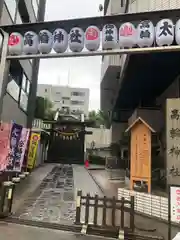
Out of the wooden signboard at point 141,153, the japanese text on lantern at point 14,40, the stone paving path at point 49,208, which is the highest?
the japanese text on lantern at point 14,40

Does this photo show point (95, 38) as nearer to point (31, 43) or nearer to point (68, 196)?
point (31, 43)

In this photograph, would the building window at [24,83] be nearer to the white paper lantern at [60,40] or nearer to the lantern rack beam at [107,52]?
the lantern rack beam at [107,52]

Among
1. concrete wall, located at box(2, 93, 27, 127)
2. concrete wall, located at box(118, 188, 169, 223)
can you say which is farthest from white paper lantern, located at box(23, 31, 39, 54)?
concrete wall, located at box(118, 188, 169, 223)

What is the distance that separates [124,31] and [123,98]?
34.0 feet

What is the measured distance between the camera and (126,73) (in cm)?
1205

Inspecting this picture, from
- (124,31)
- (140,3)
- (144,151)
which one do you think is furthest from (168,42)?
(140,3)

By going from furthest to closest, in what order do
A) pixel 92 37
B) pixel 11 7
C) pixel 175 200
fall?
pixel 11 7, pixel 92 37, pixel 175 200

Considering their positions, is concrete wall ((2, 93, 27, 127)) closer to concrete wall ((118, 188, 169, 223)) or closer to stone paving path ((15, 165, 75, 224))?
stone paving path ((15, 165, 75, 224))

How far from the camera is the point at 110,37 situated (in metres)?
7.86

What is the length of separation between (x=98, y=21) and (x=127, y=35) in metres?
1.25

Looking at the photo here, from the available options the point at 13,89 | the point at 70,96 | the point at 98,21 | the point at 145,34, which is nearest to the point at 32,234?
the point at 145,34

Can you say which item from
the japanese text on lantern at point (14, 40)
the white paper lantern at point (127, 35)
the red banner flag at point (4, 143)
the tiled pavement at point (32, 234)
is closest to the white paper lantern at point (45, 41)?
the japanese text on lantern at point (14, 40)

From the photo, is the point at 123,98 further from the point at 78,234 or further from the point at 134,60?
the point at 78,234

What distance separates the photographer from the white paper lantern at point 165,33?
728 centimetres
